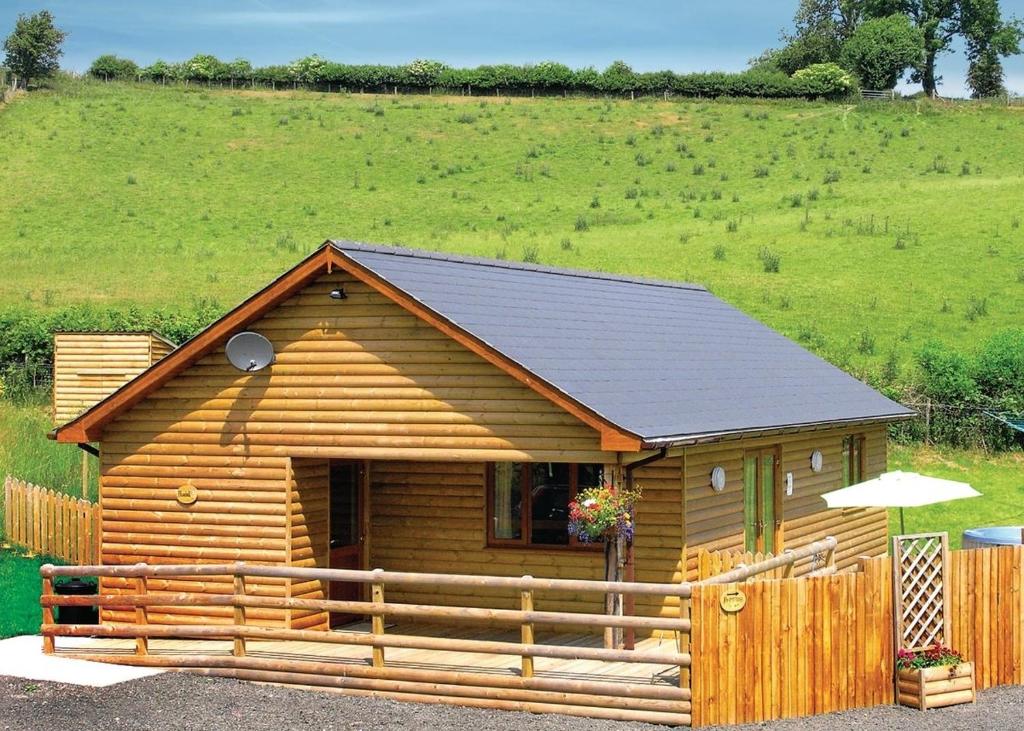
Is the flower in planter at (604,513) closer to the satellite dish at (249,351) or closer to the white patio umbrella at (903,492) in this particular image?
the white patio umbrella at (903,492)

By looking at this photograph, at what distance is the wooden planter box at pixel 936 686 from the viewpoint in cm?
1238

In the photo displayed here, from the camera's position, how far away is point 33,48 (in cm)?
8206

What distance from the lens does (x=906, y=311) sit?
39.8 meters

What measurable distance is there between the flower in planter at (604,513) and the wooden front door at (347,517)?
4054 mm

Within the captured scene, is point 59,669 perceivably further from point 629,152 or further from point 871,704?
point 629,152

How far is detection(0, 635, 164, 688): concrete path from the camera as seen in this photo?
13438 millimetres

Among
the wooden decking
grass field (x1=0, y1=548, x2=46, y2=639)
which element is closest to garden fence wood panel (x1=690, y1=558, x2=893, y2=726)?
the wooden decking

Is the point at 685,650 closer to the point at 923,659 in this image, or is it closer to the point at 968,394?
the point at 923,659

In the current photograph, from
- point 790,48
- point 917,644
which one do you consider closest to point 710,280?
point 917,644

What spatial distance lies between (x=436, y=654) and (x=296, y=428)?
3.24 m

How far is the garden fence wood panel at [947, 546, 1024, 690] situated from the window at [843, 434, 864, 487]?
299 inches

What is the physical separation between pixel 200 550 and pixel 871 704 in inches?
316

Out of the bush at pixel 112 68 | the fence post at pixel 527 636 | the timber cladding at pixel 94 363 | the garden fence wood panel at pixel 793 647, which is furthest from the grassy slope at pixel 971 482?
the bush at pixel 112 68

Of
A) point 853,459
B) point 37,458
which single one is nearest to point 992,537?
point 853,459
